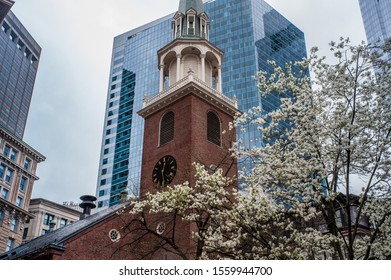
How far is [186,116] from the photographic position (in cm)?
3073

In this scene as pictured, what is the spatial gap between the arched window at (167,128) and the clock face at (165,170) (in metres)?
1.55

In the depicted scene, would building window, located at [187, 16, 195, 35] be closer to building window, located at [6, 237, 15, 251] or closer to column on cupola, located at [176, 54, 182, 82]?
column on cupola, located at [176, 54, 182, 82]

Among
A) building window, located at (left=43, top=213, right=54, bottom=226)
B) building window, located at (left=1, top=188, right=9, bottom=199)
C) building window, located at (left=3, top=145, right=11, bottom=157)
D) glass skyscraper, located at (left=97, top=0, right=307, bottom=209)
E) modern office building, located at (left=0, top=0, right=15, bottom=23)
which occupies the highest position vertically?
glass skyscraper, located at (left=97, top=0, right=307, bottom=209)

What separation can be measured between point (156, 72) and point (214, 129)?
3434 inches

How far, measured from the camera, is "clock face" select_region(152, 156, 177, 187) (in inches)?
1160

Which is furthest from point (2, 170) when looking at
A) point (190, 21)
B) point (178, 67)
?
point (178, 67)

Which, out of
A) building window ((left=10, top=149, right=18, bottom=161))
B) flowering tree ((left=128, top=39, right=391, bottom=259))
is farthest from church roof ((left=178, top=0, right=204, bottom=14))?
building window ((left=10, top=149, right=18, bottom=161))

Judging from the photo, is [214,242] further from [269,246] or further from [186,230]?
[186,230]

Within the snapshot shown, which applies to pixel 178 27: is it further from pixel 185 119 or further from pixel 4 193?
pixel 4 193

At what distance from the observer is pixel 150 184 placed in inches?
1220

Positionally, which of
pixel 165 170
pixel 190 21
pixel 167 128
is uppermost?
pixel 190 21

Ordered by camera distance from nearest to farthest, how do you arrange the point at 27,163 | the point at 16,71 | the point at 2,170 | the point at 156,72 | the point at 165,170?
the point at 165,170 < the point at 16,71 < the point at 2,170 < the point at 27,163 < the point at 156,72

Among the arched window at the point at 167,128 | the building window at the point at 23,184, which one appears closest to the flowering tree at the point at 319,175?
the arched window at the point at 167,128
